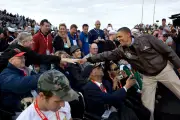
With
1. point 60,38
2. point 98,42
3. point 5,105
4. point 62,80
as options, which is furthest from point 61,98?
point 98,42

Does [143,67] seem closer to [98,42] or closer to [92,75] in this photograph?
[92,75]

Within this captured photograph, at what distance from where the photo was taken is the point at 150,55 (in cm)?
438

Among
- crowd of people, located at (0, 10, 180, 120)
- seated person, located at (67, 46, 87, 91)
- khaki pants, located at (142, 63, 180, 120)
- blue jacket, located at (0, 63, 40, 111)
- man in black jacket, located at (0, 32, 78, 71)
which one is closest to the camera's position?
blue jacket, located at (0, 63, 40, 111)

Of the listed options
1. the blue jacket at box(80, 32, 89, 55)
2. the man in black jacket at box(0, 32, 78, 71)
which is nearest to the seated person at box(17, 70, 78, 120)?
the man in black jacket at box(0, 32, 78, 71)

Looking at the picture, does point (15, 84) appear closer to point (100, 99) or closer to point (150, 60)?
point (100, 99)

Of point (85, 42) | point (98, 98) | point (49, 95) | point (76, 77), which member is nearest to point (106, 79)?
A: point (76, 77)

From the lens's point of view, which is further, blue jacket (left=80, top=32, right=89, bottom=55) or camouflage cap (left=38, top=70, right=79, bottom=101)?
blue jacket (left=80, top=32, right=89, bottom=55)

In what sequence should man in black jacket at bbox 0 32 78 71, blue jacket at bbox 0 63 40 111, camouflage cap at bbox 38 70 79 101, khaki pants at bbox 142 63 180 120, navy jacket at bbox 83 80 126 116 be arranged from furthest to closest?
khaki pants at bbox 142 63 180 120
man in black jacket at bbox 0 32 78 71
navy jacket at bbox 83 80 126 116
blue jacket at bbox 0 63 40 111
camouflage cap at bbox 38 70 79 101

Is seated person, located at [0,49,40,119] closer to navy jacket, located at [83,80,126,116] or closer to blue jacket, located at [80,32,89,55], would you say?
navy jacket, located at [83,80,126,116]

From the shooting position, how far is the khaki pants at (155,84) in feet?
14.6

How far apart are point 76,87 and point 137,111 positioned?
1.04m

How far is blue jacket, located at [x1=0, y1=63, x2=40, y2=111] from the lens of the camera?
322cm

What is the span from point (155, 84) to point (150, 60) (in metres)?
0.43

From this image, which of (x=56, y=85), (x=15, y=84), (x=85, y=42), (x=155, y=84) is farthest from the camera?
(x=85, y=42)
